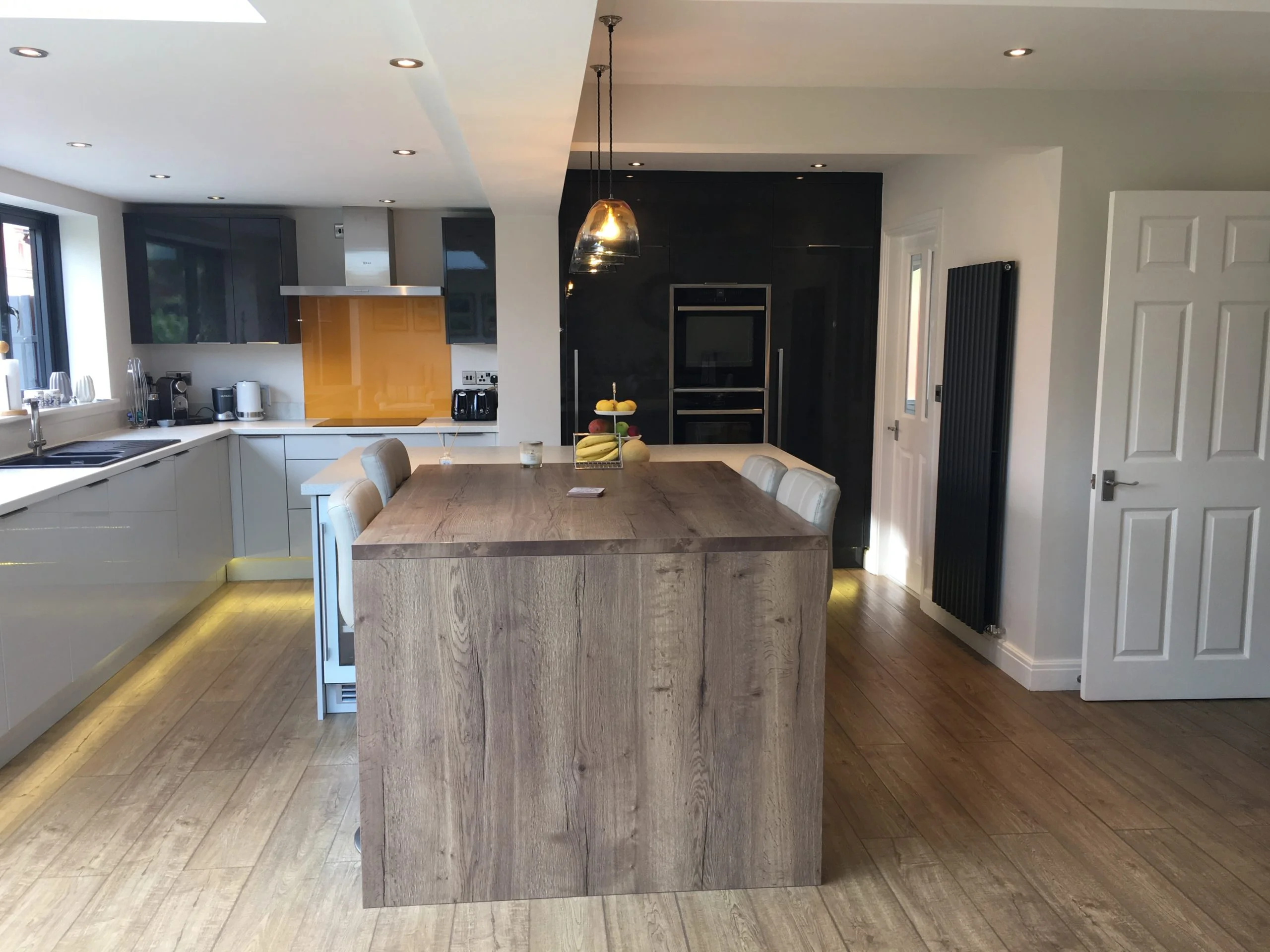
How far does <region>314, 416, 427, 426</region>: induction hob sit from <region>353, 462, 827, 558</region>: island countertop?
2.50m

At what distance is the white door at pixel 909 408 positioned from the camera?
520 centimetres

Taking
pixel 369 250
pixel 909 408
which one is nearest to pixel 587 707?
pixel 909 408

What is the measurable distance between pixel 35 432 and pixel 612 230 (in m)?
3.09

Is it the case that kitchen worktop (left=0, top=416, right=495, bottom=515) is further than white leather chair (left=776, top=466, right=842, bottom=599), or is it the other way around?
kitchen worktop (left=0, top=416, right=495, bottom=515)

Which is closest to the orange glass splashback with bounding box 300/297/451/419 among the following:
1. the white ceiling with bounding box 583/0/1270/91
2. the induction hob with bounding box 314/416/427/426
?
the induction hob with bounding box 314/416/427/426

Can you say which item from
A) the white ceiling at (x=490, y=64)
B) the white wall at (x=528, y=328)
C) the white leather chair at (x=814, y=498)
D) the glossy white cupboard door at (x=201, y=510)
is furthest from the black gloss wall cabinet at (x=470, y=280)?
the white leather chair at (x=814, y=498)

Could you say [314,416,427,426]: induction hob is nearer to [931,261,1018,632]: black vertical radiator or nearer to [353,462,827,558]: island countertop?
[353,462,827,558]: island countertop

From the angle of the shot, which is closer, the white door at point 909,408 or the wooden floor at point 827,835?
the wooden floor at point 827,835

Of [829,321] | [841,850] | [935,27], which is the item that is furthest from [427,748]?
[829,321]

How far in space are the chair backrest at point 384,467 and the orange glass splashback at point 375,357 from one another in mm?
2882

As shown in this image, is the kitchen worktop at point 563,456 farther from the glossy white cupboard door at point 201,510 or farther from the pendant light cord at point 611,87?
the pendant light cord at point 611,87

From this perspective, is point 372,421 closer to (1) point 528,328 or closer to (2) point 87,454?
(1) point 528,328

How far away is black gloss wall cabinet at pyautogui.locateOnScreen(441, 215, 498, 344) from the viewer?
5832 mm

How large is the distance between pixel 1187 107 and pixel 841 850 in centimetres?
314
